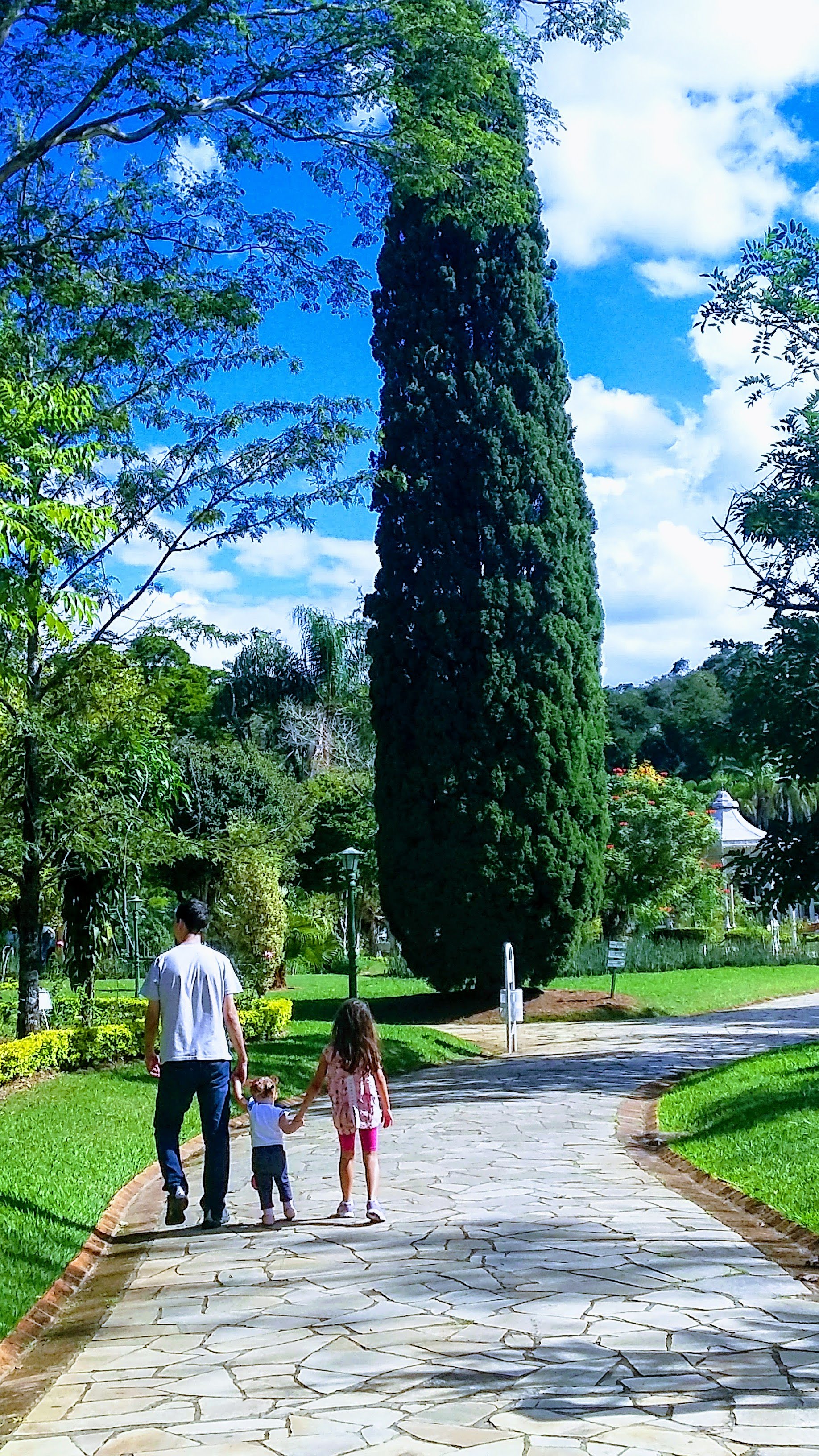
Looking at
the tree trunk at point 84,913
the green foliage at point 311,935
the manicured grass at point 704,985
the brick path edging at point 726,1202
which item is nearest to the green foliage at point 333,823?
the green foliage at point 311,935

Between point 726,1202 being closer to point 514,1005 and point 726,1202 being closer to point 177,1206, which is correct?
point 177,1206

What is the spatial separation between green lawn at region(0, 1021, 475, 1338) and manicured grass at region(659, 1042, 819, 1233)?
14.0 ft

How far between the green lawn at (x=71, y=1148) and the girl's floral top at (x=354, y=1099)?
5.44ft

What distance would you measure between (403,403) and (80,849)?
11717mm

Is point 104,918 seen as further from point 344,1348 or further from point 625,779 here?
point 625,779

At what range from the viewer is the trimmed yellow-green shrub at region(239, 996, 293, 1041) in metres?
19.4

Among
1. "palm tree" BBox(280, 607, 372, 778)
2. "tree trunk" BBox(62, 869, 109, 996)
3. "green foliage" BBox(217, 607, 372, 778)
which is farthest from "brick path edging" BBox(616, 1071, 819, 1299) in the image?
"green foliage" BBox(217, 607, 372, 778)

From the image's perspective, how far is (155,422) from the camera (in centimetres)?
1522

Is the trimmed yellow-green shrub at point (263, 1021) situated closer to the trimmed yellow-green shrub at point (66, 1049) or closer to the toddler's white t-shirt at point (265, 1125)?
the trimmed yellow-green shrub at point (66, 1049)

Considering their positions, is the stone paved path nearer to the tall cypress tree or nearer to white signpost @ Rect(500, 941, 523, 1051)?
white signpost @ Rect(500, 941, 523, 1051)

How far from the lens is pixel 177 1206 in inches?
321

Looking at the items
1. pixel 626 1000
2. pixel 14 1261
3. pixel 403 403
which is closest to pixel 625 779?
pixel 626 1000

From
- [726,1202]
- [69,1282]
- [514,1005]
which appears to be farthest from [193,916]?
[514,1005]

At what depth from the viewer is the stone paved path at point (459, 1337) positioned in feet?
14.5
